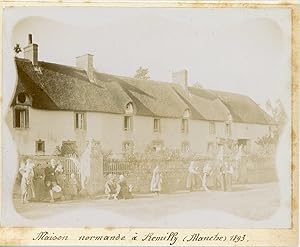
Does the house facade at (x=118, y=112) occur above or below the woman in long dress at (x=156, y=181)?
above

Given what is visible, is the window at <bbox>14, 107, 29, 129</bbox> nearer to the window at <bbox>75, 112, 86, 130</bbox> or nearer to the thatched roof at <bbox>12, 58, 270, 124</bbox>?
the thatched roof at <bbox>12, 58, 270, 124</bbox>

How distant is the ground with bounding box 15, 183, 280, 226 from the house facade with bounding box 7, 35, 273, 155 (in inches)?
6.2

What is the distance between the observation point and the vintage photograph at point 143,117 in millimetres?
1665

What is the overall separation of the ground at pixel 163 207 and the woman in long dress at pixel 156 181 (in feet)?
0.07

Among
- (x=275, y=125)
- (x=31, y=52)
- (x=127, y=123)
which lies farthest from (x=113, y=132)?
(x=275, y=125)

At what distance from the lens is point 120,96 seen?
1.71 metres

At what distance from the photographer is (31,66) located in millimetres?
1669

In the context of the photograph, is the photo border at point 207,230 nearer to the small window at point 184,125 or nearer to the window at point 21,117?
the window at point 21,117

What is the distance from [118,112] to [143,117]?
0.29 ft

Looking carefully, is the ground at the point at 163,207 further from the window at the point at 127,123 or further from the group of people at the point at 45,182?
the window at the point at 127,123

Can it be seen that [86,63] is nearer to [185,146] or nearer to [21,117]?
[21,117]

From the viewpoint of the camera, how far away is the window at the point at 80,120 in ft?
5.48

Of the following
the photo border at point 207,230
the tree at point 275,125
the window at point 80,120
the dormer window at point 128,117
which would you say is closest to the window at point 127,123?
the dormer window at point 128,117

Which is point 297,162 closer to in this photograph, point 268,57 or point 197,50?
point 268,57
